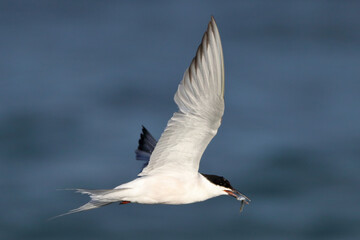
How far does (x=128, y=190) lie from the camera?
20.7 ft

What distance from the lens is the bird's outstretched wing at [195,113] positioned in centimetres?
575

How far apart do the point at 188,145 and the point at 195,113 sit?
1.30 feet

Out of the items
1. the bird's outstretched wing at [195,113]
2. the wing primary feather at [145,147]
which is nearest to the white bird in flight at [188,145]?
the bird's outstretched wing at [195,113]

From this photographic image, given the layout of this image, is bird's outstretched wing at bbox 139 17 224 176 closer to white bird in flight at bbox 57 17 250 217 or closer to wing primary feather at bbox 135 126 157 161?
white bird in flight at bbox 57 17 250 217

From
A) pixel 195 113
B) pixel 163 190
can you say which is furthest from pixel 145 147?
pixel 195 113

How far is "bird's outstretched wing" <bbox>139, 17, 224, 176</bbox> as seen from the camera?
5746 millimetres

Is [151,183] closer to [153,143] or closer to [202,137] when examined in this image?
[202,137]

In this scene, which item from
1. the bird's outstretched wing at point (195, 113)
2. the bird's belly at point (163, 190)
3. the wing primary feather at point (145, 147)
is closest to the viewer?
the bird's outstretched wing at point (195, 113)

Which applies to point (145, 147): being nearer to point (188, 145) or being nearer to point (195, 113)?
point (188, 145)

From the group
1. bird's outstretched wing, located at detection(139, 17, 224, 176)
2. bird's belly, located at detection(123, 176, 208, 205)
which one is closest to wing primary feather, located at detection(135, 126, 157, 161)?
bird's outstretched wing, located at detection(139, 17, 224, 176)

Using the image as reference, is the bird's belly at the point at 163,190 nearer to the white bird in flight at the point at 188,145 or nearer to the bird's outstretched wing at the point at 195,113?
the white bird in flight at the point at 188,145

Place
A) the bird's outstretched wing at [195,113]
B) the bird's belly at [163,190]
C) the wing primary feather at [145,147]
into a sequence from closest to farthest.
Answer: the bird's outstretched wing at [195,113]
the bird's belly at [163,190]
the wing primary feather at [145,147]

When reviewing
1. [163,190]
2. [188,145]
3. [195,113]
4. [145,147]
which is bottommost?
[163,190]

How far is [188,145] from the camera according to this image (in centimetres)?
634
